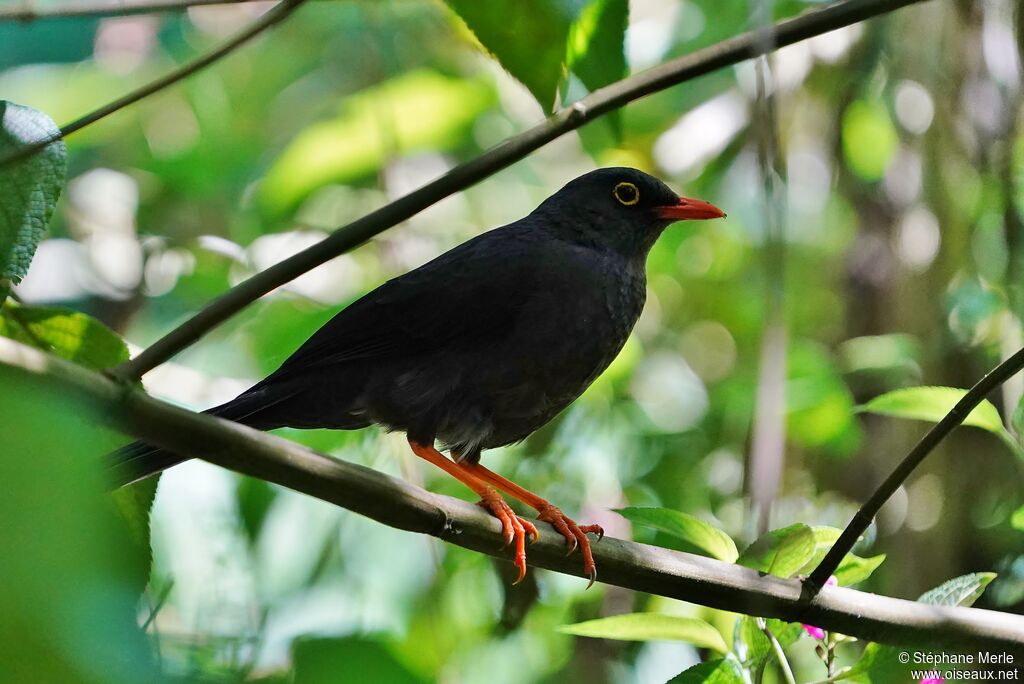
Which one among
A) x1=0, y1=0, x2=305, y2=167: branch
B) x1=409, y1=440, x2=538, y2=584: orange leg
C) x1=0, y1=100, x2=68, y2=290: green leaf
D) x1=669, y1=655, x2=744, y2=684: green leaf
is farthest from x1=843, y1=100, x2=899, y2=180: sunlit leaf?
x1=0, y1=100, x2=68, y2=290: green leaf

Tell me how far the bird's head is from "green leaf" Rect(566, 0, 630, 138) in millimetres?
2286

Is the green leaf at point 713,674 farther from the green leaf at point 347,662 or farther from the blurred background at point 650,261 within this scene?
the green leaf at point 347,662

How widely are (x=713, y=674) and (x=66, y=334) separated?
160 centimetres

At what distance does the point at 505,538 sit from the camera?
2908 mm

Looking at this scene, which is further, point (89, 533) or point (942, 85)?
point (942, 85)

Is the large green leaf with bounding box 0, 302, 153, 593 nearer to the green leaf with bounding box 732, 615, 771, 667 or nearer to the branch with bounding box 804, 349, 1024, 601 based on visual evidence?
the green leaf with bounding box 732, 615, 771, 667

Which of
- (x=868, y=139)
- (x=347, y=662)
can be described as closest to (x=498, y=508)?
(x=347, y=662)

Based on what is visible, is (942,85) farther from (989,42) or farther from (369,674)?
(369,674)

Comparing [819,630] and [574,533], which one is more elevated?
[574,533]

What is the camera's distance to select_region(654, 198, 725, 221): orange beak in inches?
175

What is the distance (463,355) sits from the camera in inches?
152

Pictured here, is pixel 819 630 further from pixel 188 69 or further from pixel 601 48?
pixel 188 69

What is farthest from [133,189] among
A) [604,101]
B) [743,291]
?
[604,101]

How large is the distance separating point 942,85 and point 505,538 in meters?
4.34
